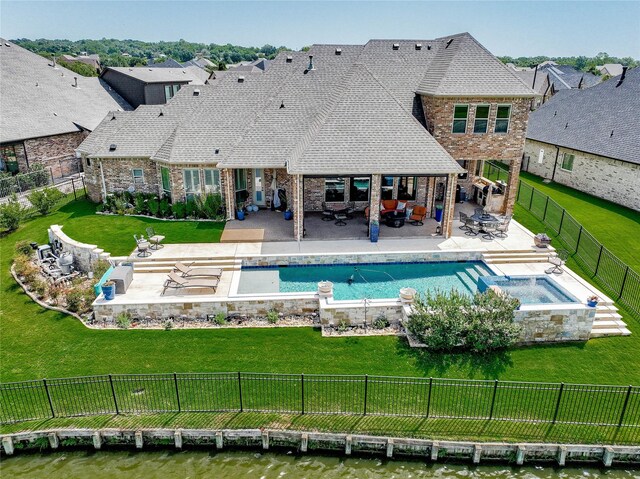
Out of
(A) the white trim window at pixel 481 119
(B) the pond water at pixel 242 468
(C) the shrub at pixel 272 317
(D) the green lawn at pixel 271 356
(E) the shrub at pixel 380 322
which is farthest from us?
(A) the white trim window at pixel 481 119

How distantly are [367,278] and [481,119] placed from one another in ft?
36.7

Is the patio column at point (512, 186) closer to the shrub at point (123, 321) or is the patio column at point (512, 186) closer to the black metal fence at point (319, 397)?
the black metal fence at point (319, 397)

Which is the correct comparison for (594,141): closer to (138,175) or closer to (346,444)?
(346,444)

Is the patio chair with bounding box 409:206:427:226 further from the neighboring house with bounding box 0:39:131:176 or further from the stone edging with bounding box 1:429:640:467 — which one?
the neighboring house with bounding box 0:39:131:176

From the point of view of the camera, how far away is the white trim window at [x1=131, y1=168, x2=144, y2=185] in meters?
28.2

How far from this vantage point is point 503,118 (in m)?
24.8

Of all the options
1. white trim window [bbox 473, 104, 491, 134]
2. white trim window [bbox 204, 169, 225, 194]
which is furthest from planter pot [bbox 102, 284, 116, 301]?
white trim window [bbox 473, 104, 491, 134]

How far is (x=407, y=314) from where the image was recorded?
16.5 metres

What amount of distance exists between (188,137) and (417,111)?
1287 cm

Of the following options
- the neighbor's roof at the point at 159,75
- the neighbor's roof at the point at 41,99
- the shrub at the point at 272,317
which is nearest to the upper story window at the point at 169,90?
the neighbor's roof at the point at 159,75

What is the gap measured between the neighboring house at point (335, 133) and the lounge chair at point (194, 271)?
15.2 feet

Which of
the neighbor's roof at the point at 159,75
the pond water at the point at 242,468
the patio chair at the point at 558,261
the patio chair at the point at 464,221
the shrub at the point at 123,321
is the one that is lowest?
the pond water at the point at 242,468

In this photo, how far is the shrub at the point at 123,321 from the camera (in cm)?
1706

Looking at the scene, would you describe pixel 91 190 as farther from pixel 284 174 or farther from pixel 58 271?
pixel 284 174
